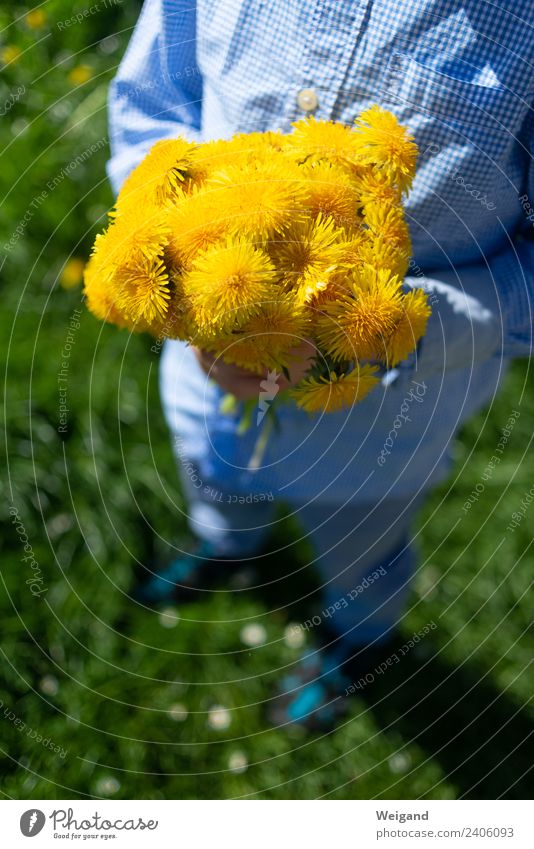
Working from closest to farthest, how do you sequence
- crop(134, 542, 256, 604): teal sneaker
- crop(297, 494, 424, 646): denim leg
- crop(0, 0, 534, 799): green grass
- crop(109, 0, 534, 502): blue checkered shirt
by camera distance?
crop(109, 0, 534, 502): blue checkered shirt → crop(297, 494, 424, 646): denim leg → crop(0, 0, 534, 799): green grass → crop(134, 542, 256, 604): teal sneaker

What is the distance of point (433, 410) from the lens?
1.33 meters

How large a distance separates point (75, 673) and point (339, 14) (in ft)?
4.61

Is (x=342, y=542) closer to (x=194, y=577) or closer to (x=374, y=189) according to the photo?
(x=194, y=577)

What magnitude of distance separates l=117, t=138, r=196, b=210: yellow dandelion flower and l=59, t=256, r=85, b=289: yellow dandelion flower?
1265 mm

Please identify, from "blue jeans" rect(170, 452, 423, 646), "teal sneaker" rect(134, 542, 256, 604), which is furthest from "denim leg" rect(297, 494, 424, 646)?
"teal sneaker" rect(134, 542, 256, 604)

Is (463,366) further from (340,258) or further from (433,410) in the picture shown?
(340,258)

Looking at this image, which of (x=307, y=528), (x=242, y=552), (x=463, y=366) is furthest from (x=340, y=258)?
(x=242, y=552)

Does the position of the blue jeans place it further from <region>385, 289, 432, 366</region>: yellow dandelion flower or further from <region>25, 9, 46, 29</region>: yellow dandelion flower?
<region>25, 9, 46, 29</region>: yellow dandelion flower

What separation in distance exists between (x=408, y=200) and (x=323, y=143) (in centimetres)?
24

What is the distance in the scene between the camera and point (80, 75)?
2.15m

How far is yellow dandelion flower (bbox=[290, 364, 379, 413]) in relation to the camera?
880 mm

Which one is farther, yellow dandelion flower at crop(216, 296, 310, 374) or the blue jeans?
the blue jeans

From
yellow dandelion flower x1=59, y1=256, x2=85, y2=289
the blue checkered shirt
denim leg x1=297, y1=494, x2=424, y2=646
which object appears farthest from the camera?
yellow dandelion flower x1=59, y1=256, x2=85, y2=289
